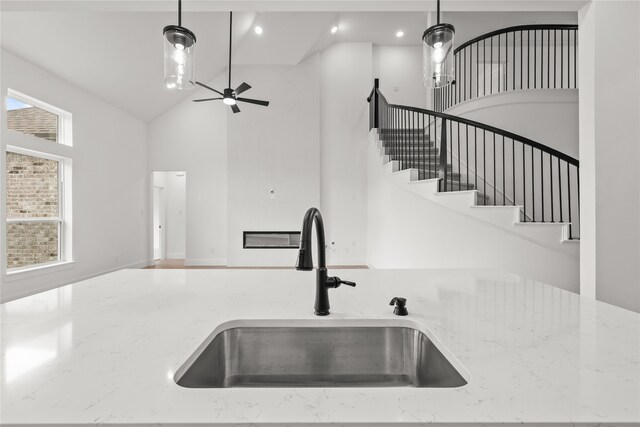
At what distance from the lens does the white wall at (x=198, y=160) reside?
6918 mm

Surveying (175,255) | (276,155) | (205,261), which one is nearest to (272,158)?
(276,155)

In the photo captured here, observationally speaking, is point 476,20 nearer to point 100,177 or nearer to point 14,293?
point 100,177

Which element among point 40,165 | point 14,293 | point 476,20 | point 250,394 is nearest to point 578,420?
point 250,394

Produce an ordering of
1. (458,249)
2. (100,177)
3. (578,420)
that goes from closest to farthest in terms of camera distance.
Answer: (578,420) → (458,249) → (100,177)

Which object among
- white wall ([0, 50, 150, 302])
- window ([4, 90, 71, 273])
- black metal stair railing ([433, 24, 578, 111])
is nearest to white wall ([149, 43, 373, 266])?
white wall ([0, 50, 150, 302])

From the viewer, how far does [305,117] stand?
680 centimetres

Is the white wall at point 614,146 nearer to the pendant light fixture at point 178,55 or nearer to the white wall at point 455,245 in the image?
the white wall at point 455,245

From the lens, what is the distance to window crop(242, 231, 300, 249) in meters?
6.67

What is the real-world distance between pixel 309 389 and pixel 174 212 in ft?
28.2

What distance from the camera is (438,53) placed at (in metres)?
1.49

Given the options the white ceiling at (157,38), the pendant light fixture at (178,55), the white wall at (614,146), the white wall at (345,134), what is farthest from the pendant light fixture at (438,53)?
Result: the white wall at (345,134)

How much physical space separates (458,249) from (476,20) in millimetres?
5546

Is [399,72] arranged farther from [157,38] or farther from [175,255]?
[175,255]

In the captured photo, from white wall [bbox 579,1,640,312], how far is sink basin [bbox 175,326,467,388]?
211 cm
